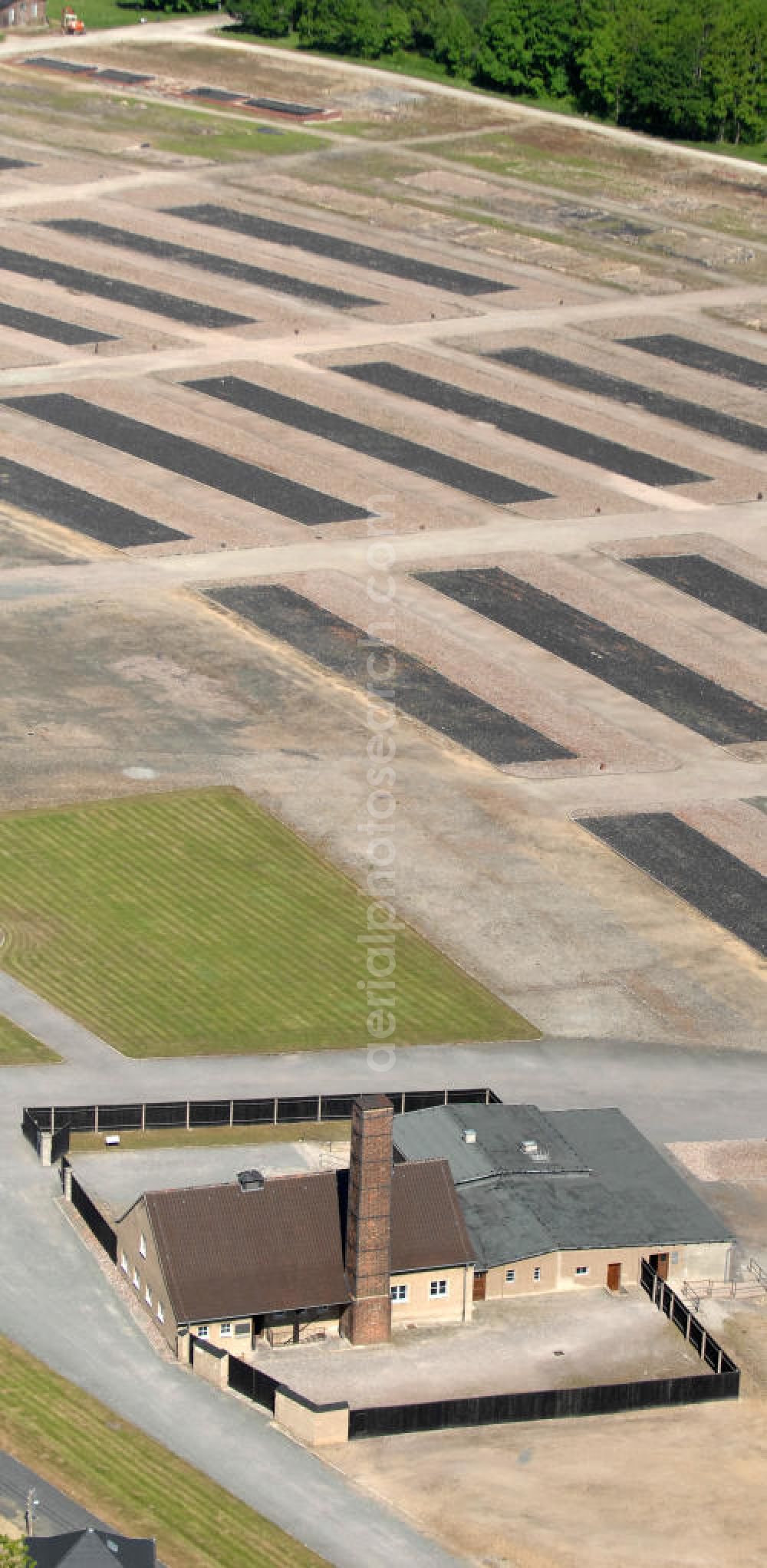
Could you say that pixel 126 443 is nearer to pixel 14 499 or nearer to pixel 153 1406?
pixel 14 499

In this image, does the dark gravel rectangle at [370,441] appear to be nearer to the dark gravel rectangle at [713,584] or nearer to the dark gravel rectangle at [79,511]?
the dark gravel rectangle at [713,584]

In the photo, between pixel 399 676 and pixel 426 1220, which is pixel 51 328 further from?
pixel 426 1220

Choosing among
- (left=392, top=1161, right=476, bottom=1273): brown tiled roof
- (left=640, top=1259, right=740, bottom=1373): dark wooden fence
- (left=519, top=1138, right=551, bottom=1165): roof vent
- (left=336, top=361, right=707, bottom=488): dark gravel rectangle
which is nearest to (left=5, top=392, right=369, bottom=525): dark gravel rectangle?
(left=336, top=361, right=707, bottom=488): dark gravel rectangle

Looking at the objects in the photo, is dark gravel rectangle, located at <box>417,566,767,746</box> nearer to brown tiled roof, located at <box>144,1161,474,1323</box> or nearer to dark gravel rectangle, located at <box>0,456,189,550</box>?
dark gravel rectangle, located at <box>0,456,189,550</box>

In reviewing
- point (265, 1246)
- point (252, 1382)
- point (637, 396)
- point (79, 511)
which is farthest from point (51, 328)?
point (252, 1382)

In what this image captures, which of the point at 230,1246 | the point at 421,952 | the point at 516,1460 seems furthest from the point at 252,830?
the point at 516,1460

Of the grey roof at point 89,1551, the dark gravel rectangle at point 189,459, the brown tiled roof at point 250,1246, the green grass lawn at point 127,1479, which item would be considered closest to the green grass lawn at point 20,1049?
the brown tiled roof at point 250,1246
